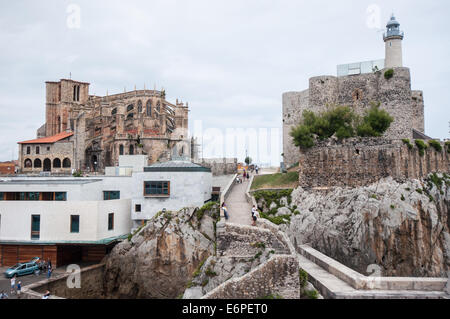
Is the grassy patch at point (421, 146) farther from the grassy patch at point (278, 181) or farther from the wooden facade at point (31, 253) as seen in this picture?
the wooden facade at point (31, 253)

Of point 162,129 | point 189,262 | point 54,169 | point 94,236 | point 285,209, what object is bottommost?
point 189,262

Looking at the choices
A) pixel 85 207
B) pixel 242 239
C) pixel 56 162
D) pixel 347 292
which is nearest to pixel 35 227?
pixel 85 207

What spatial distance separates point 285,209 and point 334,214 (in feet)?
13.3

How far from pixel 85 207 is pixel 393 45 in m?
35.6

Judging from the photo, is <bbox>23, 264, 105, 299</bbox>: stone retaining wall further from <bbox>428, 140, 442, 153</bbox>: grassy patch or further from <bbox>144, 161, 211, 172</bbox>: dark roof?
<bbox>428, 140, 442, 153</bbox>: grassy patch

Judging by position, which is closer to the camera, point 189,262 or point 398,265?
point 398,265

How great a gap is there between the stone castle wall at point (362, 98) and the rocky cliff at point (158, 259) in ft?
54.9

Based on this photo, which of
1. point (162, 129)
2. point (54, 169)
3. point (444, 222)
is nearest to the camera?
point (444, 222)

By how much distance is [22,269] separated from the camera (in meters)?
24.6

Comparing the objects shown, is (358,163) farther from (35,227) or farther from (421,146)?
(35,227)

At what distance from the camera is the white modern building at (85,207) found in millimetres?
27938

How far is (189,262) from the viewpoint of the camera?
28.4 m
